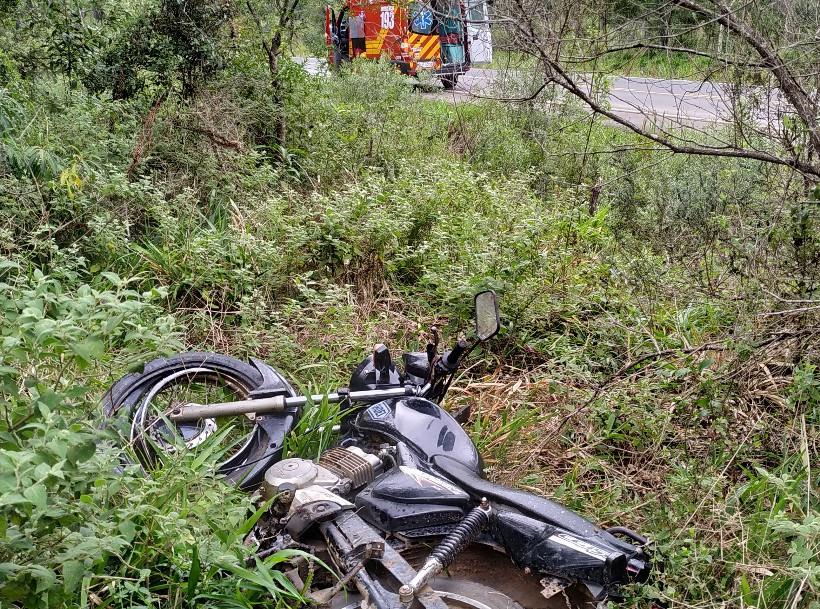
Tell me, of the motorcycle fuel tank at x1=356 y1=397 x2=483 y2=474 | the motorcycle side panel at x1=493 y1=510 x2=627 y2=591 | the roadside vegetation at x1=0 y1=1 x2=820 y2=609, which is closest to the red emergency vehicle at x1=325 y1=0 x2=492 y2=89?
the roadside vegetation at x1=0 y1=1 x2=820 y2=609

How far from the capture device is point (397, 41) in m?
9.56

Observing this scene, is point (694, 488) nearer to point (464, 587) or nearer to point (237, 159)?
point (464, 587)

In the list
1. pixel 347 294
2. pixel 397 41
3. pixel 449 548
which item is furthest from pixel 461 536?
pixel 397 41

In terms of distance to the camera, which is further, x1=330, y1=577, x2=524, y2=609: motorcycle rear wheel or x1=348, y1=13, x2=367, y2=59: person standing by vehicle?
x1=348, y1=13, x2=367, y2=59: person standing by vehicle

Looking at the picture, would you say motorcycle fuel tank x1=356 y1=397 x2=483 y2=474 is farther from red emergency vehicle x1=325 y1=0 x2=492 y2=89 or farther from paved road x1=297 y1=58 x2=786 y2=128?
red emergency vehicle x1=325 y1=0 x2=492 y2=89

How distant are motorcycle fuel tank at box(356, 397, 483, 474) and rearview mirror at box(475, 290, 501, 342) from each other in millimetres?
305

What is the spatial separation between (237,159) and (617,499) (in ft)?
13.6

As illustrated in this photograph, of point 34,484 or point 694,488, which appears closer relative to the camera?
point 34,484

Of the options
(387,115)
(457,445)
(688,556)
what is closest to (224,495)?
(457,445)

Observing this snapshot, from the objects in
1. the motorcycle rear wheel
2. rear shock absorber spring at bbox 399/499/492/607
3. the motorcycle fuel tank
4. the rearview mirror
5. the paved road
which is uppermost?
the paved road

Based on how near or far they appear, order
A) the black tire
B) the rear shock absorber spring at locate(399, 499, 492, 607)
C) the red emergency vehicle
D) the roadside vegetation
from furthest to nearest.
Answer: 1. the red emergency vehicle
2. the black tire
3. the roadside vegetation
4. the rear shock absorber spring at locate(399, 499, 492, 607)

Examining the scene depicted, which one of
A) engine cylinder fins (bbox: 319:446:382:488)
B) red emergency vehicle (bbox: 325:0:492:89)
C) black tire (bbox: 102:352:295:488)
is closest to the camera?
engine cylinder fins (bbox: 319:446:382:488)

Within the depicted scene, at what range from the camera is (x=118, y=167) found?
565 centimetres

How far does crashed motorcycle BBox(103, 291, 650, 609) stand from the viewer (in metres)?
2.07
